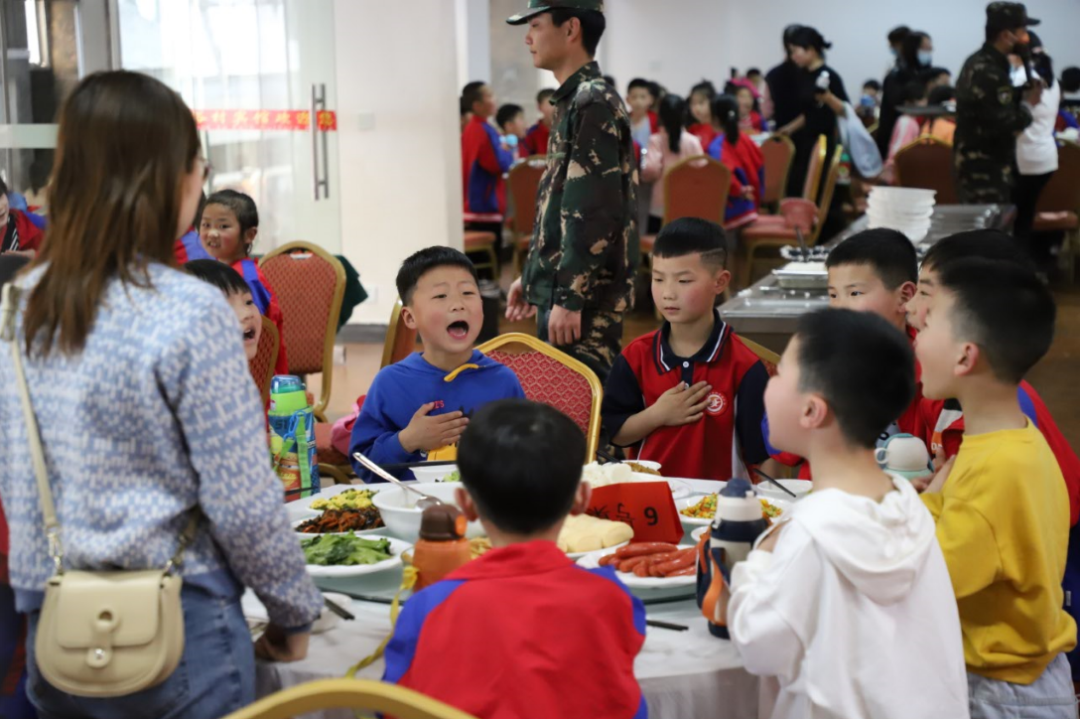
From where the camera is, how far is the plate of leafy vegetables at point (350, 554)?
1639mm

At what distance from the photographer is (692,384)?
8.84 feet

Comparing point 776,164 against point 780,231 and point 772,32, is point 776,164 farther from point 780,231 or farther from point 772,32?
point 772,32

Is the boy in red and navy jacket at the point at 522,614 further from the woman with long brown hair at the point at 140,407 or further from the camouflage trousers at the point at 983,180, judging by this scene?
→ the camouflage trousers at the point at 983,180

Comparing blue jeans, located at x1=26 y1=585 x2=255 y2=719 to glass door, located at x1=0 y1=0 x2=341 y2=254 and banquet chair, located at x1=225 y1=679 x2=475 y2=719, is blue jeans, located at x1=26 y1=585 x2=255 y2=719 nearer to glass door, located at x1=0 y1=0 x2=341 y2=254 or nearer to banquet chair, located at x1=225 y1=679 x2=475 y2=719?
banquet chair, located at x1=225 y1=679 x2=475 y2=719

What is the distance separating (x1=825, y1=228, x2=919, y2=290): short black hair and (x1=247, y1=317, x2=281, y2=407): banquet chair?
1.40 meters

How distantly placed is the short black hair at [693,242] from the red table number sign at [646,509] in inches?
38.0

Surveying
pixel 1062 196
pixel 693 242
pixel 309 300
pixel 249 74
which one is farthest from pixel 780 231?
pixel 693 242

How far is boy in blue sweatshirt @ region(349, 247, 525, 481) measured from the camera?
2504 millimetres

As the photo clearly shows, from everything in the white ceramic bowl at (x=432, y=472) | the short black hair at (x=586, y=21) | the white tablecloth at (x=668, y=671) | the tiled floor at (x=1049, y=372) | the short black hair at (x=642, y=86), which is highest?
the short black hair at (x=642, y=86)

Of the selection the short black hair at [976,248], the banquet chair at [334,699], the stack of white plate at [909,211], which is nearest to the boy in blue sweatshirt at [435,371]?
the short black hair at [976,248]

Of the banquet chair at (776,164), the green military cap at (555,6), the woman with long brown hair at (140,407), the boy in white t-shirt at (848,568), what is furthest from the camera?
the banquet chair at (776,164)

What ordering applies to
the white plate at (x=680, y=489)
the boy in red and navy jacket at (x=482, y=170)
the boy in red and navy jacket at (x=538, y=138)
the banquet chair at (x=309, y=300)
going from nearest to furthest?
the white plate at (x=680, y=489) < the banquet chair at (x=309, y=300) < the boy in red and navy jacket at (x=482, y=170) < the boy in red and navy jacket at (x=538, y=138)

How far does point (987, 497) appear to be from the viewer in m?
1.67

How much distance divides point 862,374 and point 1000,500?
1.07 ft
